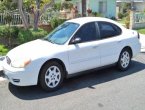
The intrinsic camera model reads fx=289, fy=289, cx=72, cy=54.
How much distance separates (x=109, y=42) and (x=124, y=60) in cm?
87

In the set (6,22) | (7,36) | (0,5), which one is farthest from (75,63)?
(0,5)

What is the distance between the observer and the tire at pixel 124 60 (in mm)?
8263

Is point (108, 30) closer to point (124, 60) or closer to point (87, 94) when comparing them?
point (124, 60)

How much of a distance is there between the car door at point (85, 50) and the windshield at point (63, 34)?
164 mm

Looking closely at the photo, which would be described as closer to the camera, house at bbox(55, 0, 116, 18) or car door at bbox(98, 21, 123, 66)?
car door at bbox(98, 21, 123, 66)

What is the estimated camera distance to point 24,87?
7129mm

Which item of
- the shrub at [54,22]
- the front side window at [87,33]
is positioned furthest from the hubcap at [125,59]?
the shrub at [54,22]

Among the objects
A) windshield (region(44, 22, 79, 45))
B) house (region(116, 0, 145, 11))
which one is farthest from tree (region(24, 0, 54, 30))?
house (region(116, 0, 145, 11))

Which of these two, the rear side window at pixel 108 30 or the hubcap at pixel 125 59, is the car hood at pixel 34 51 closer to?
the rear side window at pixel 108 30

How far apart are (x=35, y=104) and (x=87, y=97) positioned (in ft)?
3.79

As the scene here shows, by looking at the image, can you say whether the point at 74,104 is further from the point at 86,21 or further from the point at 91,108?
the point at 86,21

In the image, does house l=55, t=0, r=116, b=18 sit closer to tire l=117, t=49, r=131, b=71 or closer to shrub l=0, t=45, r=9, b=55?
shrub l=0, t=45, r=9, b=55

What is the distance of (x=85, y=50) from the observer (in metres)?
7.29

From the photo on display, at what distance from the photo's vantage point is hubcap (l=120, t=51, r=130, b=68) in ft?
27.2
